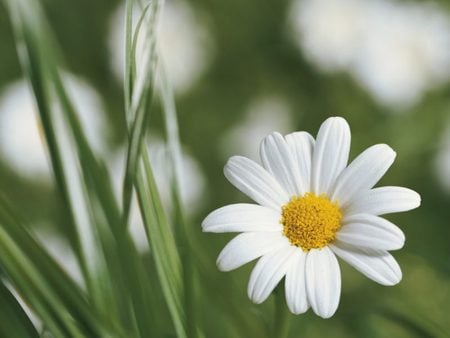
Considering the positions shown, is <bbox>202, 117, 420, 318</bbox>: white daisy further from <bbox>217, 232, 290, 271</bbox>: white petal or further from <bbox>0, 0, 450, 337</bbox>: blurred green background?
<bbox>0, 0, 450, 337</bbox>: blurred green background

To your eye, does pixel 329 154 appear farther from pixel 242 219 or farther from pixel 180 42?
pixel 180 42

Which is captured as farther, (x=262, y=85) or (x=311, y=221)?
(x=262, y=85)

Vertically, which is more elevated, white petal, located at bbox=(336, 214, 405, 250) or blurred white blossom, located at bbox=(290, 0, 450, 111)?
white petal, located at bbox=(336, 214, 405, 250)

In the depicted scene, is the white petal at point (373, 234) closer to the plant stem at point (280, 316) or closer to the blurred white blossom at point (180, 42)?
the plant stem at point (280, 316)

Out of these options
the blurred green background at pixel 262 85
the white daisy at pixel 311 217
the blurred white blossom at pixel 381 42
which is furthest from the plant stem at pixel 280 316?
the blurred white blossom at pixel 381 42

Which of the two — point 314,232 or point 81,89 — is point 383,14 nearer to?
point 81,89

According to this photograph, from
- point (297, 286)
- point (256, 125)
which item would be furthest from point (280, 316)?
point (256, 125)

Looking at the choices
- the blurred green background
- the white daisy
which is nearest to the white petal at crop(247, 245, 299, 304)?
the white daisy

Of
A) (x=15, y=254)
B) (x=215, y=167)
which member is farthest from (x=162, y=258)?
(x=215, y=167)
